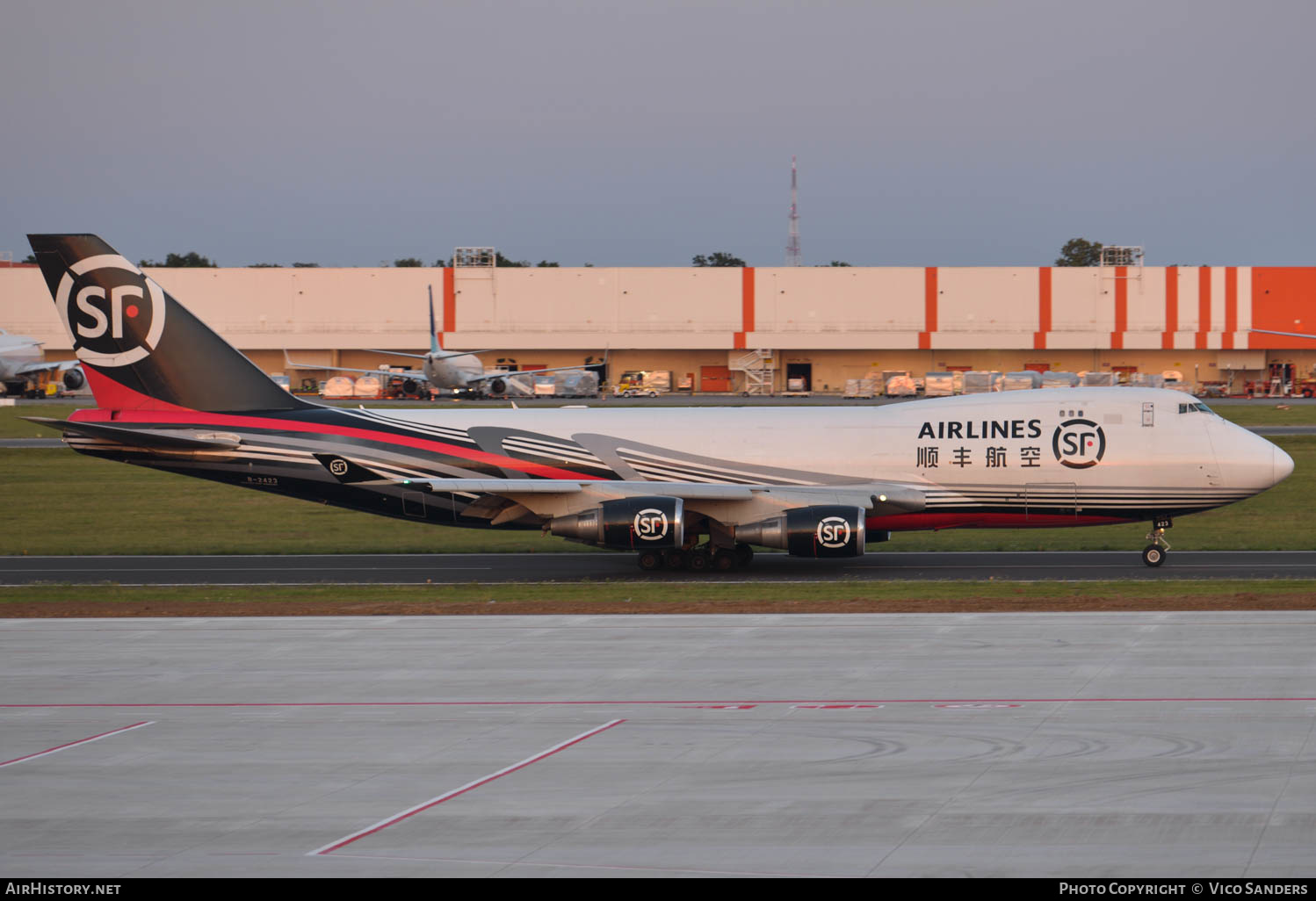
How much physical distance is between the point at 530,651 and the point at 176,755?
690 centimetres

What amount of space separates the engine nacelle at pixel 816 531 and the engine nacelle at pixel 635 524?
194 cm

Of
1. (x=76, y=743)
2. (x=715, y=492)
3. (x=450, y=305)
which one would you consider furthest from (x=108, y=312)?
(x=450, y=305)

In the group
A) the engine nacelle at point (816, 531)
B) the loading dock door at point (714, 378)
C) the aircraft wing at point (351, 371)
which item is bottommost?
the engine nacelle at point (816, 531)

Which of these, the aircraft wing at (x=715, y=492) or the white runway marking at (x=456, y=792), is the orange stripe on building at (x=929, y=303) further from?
the white runway marking at (x=456, y=792)

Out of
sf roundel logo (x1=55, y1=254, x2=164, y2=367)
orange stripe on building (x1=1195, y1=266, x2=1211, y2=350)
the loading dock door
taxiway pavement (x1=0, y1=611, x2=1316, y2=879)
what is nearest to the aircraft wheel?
taxiway pavement (x1=0, y1=611, x2=1316, y2=879)

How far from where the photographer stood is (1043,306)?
118562 millimetres

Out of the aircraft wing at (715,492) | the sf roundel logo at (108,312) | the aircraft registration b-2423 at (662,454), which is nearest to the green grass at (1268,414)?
the aircraft registration b-2423 at (662,454)

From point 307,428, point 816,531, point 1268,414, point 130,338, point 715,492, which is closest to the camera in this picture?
point 816,531

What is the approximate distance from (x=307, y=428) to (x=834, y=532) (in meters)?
13.8

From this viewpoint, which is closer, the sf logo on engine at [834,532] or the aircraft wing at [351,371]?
the sf logo on engine at [834,532]

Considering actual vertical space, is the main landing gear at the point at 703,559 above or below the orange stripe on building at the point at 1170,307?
below

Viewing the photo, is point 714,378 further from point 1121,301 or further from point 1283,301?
point 1283,301

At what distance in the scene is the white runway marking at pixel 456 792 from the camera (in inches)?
445

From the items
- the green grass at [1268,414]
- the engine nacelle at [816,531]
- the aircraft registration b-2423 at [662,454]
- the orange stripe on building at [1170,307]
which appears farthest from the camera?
the orange stripe on building at [1170,307]
